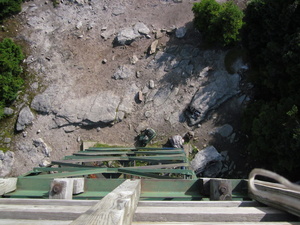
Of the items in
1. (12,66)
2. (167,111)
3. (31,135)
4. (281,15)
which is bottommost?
(31,135)

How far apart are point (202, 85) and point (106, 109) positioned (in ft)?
11.2

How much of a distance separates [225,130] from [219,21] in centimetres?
356

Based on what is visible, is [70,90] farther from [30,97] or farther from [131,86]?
[131,86]

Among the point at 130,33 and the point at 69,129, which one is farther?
the point at 130,33

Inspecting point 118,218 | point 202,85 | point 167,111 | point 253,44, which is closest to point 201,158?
point 167,111

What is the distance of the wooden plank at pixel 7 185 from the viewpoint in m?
2.91

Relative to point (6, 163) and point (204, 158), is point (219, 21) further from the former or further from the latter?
Answer: point (6, 163)

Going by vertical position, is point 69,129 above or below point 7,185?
above

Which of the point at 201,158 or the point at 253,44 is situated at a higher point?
the point at 253,44

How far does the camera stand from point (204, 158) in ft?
27.3

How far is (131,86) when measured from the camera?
9094 millimetres

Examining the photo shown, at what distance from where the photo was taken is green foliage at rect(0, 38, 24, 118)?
8.37 m

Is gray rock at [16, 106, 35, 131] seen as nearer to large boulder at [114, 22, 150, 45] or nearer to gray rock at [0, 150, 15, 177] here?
gray rock at [0, 150, 15, 177]

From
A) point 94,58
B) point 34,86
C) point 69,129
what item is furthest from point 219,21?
point 34,86
